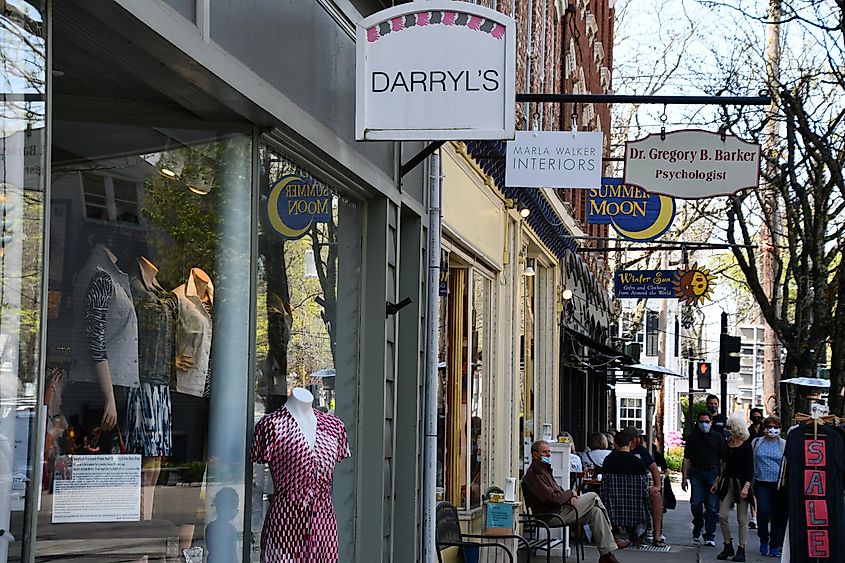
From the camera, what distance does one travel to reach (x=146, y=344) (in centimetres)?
558

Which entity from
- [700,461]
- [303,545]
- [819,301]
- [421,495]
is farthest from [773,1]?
[303,545]

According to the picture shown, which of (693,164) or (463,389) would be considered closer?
(693,164)

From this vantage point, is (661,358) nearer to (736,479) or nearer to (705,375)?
(705,375)

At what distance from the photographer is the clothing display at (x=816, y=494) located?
12.7 metres

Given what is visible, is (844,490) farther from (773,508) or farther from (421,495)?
(421,495)

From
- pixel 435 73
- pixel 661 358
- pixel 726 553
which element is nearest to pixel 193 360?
pixel 435 73

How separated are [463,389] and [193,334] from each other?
7744mm

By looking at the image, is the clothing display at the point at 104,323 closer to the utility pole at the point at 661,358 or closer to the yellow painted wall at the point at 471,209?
the yellow painted wall at the point at 471,209

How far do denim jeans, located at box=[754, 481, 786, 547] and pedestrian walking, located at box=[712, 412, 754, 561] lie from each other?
22 centimetres

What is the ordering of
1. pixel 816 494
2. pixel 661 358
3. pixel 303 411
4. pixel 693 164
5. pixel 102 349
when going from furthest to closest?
pixel 661 358 → pixel 816 494 → pixel 693 164 → pixel 303 411 → pixel 102 349

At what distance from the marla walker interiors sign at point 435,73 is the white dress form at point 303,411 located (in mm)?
1402

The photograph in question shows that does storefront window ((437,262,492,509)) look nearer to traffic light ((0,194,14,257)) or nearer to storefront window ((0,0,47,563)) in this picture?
storefront window ((0,0,47,563))

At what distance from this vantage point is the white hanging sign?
11773 mm

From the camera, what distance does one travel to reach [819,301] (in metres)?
20.2
